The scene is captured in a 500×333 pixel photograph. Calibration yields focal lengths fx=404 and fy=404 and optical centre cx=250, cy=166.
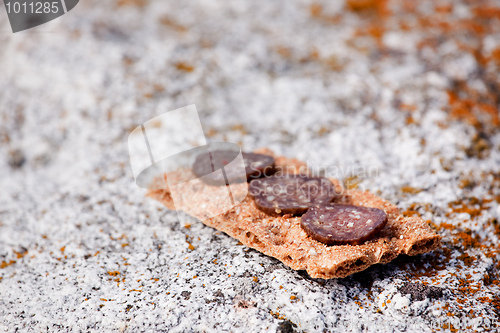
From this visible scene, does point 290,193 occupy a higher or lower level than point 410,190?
higher

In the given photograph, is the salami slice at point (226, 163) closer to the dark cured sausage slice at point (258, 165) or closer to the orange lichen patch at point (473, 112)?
the dark cured sausage slice at point (258, 165)

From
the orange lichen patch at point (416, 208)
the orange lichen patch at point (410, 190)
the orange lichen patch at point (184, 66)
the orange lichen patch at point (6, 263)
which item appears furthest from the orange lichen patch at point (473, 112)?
the orange lichen patch at point (6, 263)

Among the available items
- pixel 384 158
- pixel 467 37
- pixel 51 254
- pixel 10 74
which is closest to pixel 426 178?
pixel 384 158

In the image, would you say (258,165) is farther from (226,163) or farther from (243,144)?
(243,144)

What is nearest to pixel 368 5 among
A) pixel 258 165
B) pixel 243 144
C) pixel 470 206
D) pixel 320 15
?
pixel 320 15

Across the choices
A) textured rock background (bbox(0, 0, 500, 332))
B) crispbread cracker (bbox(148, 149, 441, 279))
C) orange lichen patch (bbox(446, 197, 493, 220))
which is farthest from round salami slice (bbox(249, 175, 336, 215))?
orange lichen patch (bbox(446, 197, 493, 220))

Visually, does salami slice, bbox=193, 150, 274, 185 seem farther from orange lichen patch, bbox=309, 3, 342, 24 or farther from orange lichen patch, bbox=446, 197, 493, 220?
orange lichen patch, bbox=309, 3, 342, 24
